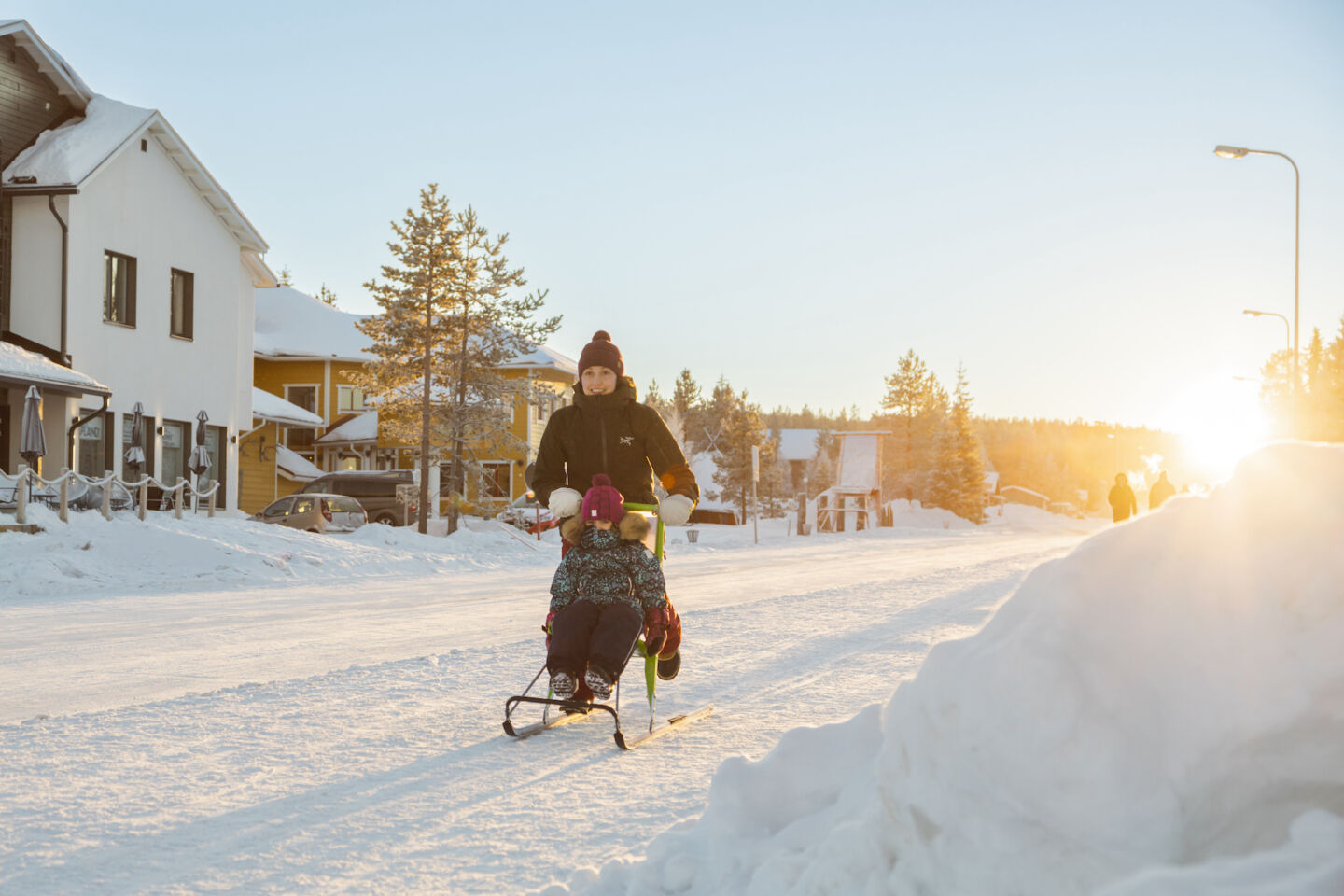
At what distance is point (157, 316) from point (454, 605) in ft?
55.6

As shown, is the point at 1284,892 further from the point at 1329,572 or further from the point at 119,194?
the point at 119,194

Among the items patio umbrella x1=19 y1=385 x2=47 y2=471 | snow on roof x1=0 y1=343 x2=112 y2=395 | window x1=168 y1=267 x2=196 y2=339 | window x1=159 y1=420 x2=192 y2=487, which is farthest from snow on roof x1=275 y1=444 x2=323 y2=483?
patio umbrella x1=19 y1=385 x2=47 y2=471

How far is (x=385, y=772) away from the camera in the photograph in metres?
4.84

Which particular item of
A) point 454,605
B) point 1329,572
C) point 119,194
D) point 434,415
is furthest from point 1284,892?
point 434,415

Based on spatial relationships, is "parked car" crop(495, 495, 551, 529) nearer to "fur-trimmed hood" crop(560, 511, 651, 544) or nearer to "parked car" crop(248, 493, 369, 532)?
"parked car" crop(248, 493, 369, 532)

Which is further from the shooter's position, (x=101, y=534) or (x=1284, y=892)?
(x=101, y=534)

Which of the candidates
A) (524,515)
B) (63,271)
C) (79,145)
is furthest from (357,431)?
(63,271)

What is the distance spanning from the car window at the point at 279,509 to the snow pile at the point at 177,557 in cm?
755

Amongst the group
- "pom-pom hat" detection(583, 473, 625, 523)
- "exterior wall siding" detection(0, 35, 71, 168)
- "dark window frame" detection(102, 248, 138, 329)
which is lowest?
"pom-pom hat" detection(583, 473, 625, 523)

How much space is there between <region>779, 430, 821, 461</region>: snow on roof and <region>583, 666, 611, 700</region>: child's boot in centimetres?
10159

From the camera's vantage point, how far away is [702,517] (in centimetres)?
4934

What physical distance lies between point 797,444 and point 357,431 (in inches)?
2850

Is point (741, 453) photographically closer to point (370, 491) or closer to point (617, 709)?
point (370, 491)

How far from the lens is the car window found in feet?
94.5
